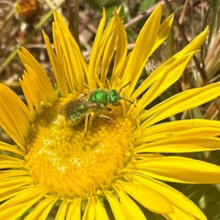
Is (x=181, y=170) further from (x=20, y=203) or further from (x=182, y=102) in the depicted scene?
(x=20, y=203)

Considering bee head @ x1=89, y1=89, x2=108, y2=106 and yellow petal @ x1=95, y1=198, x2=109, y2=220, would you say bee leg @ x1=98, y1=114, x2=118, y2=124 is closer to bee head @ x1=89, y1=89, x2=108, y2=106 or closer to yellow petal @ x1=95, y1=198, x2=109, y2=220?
bee head @ x1=89, y1=89, x2=108, y2=106

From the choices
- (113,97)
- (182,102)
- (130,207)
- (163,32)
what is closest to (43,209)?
(130,207)

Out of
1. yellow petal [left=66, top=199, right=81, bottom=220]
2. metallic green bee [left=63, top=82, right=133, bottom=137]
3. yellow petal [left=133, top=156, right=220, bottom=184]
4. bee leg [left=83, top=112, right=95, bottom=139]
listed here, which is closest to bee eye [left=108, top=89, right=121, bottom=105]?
metallic green bee [left=63, top=82, right=133, bottom=137]

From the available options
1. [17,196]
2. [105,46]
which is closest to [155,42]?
[105,46]

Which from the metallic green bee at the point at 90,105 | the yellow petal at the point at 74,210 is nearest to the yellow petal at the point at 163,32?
the metallic green bee at the point at 90,105

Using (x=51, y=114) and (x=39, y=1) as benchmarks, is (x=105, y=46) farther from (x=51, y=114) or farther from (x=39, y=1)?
(x=39, y=1)

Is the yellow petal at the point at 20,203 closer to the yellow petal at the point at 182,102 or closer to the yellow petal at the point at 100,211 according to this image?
the yellow petal at the point at 100,211
